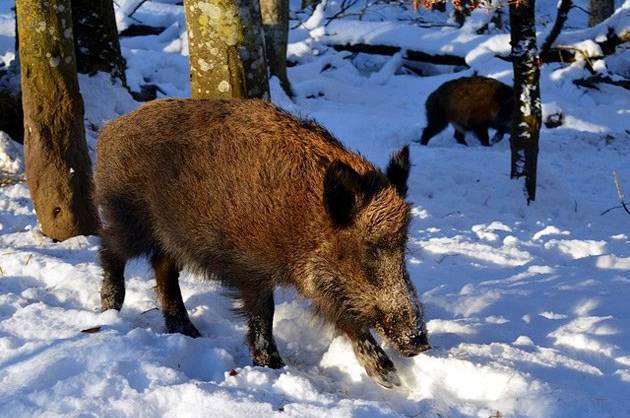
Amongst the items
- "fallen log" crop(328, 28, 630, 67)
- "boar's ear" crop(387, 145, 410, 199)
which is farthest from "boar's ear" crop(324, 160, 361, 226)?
"fallen log" crop(328, 28, 630, 67)

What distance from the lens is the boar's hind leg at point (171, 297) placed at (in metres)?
3.80

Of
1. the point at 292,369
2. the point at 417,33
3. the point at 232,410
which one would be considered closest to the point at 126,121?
the point at 292,369

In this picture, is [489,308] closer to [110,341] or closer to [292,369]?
[292,369]

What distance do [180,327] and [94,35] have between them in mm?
4645

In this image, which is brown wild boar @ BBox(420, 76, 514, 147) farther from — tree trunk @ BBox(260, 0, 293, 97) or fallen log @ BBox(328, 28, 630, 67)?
tree trunk @ BBox(260, 0, 293, 97)

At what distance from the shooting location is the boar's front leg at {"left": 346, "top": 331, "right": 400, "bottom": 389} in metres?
3.20

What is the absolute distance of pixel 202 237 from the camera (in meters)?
3.57

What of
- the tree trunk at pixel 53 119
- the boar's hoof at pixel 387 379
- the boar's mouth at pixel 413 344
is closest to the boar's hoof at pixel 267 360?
the boar's hoof at pixel 387 379

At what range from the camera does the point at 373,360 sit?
3.25m

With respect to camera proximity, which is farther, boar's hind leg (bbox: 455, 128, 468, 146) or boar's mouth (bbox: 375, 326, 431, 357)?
boar's hind leg (bbox: 455, 128, 468, 146)

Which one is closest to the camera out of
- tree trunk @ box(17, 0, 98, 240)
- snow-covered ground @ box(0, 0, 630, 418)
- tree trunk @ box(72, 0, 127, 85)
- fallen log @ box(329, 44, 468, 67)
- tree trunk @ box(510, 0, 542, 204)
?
snow-covered ground @ box(0, 0, 630, 418)

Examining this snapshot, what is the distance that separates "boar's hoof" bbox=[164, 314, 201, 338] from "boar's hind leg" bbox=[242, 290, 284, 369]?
433 mm

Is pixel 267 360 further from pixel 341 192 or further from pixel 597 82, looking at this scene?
pixel 597 82

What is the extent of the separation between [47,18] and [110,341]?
303 cm
